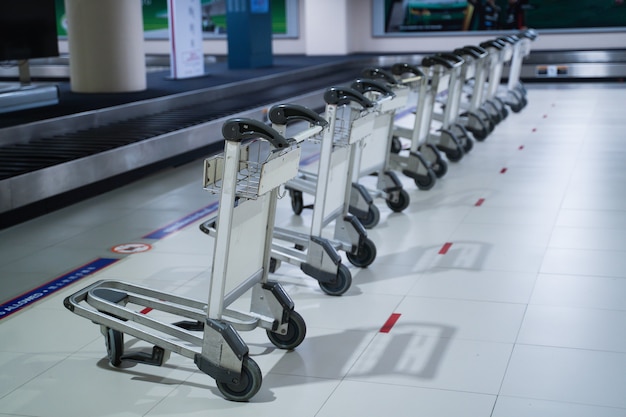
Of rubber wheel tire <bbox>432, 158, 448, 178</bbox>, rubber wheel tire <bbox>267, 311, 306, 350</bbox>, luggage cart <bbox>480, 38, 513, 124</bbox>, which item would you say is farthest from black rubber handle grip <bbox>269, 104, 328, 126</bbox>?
luggage cart <bbox>480, 38, 513, 124</bbox>

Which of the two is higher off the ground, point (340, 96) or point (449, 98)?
point (340, 96)

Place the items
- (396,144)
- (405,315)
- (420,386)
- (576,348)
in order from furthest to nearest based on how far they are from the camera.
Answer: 1. (396,144)
2. (405,315)
3. (576,348)
4. (420,386)

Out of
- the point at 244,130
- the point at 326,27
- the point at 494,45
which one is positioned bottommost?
the point at 244,130

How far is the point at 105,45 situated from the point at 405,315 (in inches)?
274

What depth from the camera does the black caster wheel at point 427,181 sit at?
6.74 meters

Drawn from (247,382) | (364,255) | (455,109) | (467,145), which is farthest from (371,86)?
(467,145)

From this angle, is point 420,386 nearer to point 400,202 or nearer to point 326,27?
point 400,202

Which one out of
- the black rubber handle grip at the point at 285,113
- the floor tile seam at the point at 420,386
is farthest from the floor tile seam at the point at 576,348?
the black rubber handle grip at the point at 285,113

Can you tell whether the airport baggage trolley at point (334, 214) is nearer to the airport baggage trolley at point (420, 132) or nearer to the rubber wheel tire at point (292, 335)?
the rubber wheel tire at point (292, 335)

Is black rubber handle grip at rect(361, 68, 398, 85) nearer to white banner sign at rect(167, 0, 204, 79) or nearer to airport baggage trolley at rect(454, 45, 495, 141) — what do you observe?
airport baggage trolley at rect(454, 45, 495, 141)

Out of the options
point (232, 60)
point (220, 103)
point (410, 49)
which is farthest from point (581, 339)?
point (410, 49)

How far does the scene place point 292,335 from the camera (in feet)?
11.9

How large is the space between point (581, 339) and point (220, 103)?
7.09 meters

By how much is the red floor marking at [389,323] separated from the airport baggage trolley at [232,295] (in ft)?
1.45
